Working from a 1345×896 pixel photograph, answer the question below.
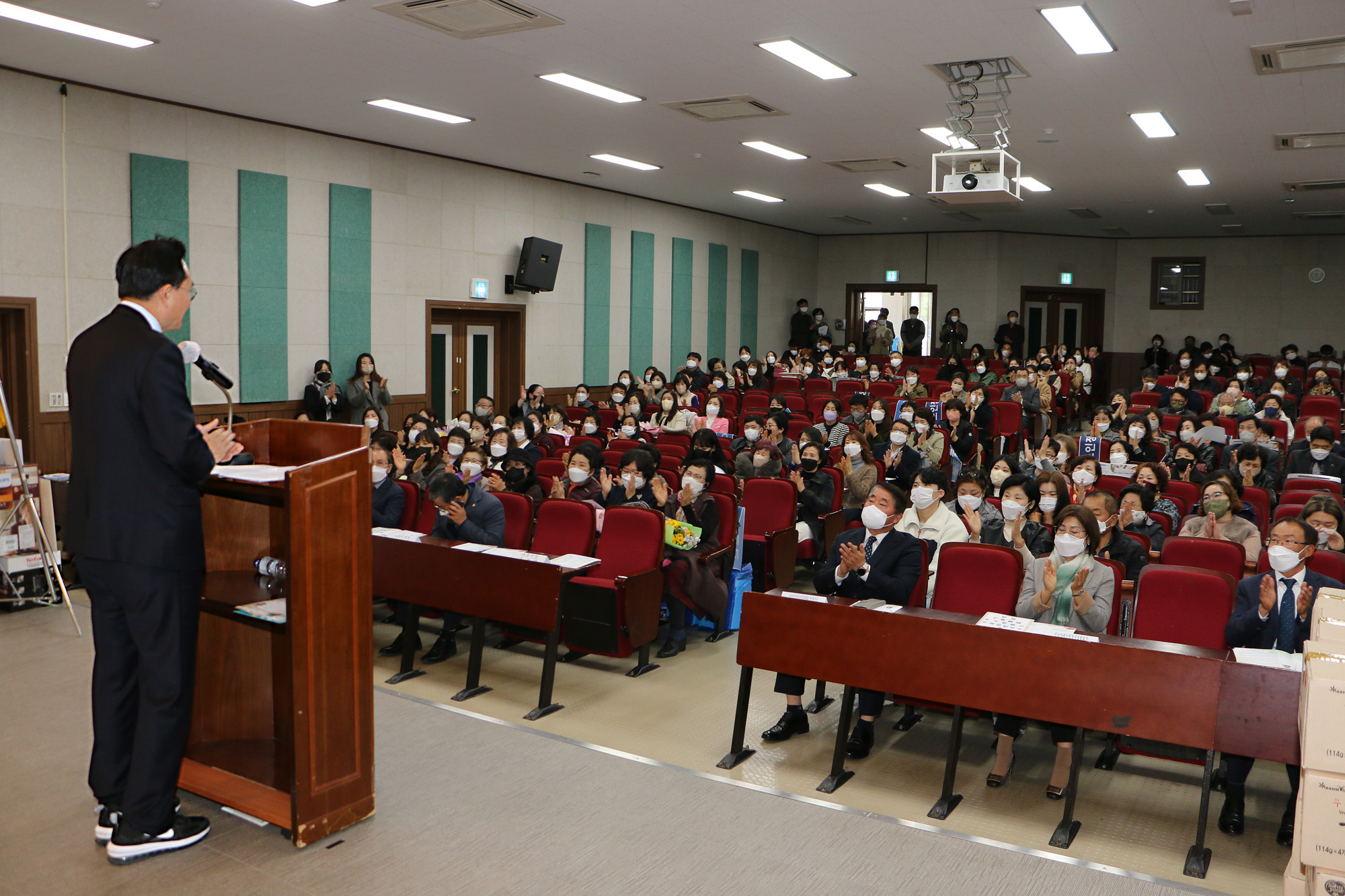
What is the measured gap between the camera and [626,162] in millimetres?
12391

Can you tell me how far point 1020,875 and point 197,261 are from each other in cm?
889

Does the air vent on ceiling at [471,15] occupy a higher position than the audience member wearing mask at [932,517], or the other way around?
the air vent on ceiling at [471,15]

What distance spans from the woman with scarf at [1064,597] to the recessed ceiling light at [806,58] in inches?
171

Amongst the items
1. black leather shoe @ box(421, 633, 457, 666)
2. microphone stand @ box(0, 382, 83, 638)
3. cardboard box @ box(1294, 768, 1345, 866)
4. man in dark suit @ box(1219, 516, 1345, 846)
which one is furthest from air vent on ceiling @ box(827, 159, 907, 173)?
cardboard box @ box(1294, 768, 1345, 866)

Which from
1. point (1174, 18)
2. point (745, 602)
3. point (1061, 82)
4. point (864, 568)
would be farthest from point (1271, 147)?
point (745, 602)

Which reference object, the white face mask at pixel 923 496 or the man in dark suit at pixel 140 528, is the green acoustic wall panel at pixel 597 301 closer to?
the white face mask at pixel 923 496

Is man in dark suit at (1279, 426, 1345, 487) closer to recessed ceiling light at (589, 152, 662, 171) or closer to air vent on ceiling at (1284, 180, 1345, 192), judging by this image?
air vent on ceiling at (1284, 180, 1345, 192)

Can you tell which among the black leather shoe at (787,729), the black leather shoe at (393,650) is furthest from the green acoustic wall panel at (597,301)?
the black leather shoe at (787,729)

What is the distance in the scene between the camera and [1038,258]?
19797mm

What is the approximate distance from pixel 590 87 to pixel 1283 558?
21.9 feet

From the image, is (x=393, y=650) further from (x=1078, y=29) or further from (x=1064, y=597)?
(x=1078, y=29)

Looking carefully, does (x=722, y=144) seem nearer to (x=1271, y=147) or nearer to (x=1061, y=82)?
(x=1061, y=82)

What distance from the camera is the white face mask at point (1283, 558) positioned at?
4145 mm

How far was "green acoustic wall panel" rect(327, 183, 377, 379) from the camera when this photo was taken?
10758mm
